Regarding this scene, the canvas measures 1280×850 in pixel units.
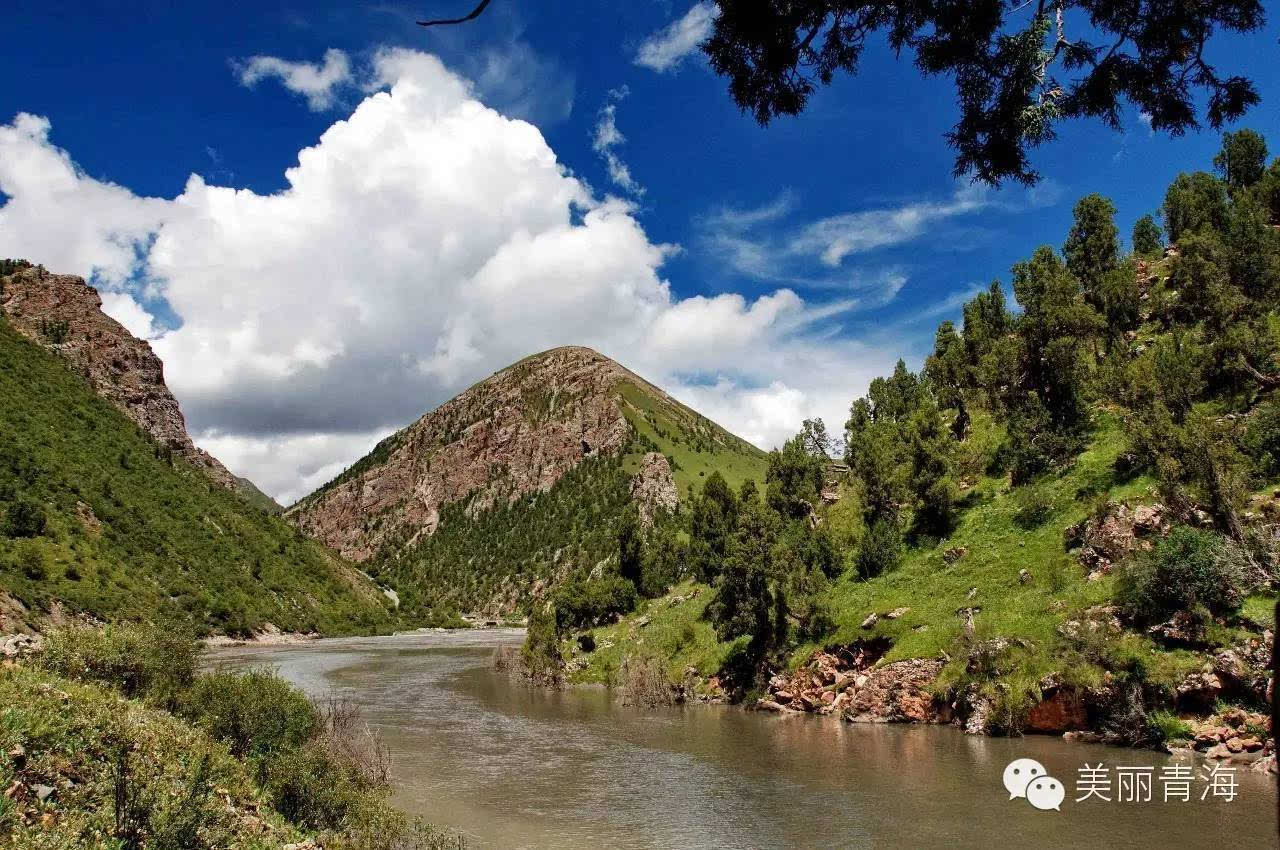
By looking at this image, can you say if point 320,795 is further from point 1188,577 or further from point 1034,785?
point 1188,577

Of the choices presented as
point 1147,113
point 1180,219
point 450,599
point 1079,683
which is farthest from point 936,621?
point 450,599

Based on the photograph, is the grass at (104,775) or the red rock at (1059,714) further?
the red rock at (1059,714)

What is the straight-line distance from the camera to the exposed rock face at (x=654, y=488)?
178075 millimetres

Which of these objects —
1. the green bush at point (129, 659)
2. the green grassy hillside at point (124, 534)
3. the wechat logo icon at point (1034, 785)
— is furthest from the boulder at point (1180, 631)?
the green grassy hillside at point (124, 534)

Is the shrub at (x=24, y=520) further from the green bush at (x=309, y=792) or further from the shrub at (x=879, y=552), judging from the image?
the shrub at (x=879, y=552)

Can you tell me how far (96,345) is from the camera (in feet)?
425

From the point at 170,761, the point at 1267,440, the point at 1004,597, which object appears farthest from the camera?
the point at 1004,597

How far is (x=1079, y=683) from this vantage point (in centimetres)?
2545

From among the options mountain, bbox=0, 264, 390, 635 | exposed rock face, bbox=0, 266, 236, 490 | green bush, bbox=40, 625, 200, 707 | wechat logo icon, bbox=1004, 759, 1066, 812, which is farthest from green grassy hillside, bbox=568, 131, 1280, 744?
exposed rock face, bbox=0, 266, 236, 490

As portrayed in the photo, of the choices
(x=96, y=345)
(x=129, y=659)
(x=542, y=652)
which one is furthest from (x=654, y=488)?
(x=129, y=659)

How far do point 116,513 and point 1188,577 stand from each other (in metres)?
90.9

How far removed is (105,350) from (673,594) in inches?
5043

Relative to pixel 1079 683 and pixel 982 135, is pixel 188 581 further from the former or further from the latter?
pixel 982 135

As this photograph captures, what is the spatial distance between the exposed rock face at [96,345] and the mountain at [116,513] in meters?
0.30
